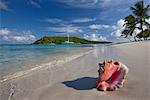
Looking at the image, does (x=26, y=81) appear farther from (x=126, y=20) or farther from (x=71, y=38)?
(x=71, y=38)

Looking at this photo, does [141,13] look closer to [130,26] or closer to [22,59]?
[130,26]

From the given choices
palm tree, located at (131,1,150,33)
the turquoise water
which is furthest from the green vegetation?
the turquoise water

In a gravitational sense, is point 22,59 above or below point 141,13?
below

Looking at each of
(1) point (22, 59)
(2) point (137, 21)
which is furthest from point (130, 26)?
(1) point (22, 59)

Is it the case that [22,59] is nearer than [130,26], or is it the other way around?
[22,59]

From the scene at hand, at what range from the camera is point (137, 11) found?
32.6 metres

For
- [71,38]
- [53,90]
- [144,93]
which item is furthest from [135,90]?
[71,38]

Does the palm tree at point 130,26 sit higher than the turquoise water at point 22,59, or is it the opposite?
the palm tree at point 130,26

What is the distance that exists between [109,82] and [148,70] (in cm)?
147

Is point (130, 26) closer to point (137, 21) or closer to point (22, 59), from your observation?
point (137, 21)

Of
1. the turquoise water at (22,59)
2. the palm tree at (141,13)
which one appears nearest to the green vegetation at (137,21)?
the palm tree at (141,13)

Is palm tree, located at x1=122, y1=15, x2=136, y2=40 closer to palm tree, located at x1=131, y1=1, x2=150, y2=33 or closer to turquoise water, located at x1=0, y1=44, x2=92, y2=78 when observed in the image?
palm tree, located at x1=131, y1=1, x2=150, y2=33

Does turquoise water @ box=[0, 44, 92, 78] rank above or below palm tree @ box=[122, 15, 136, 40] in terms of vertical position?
below

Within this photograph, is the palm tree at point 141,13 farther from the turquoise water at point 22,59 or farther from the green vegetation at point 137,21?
the turquoise water at point 22,59
